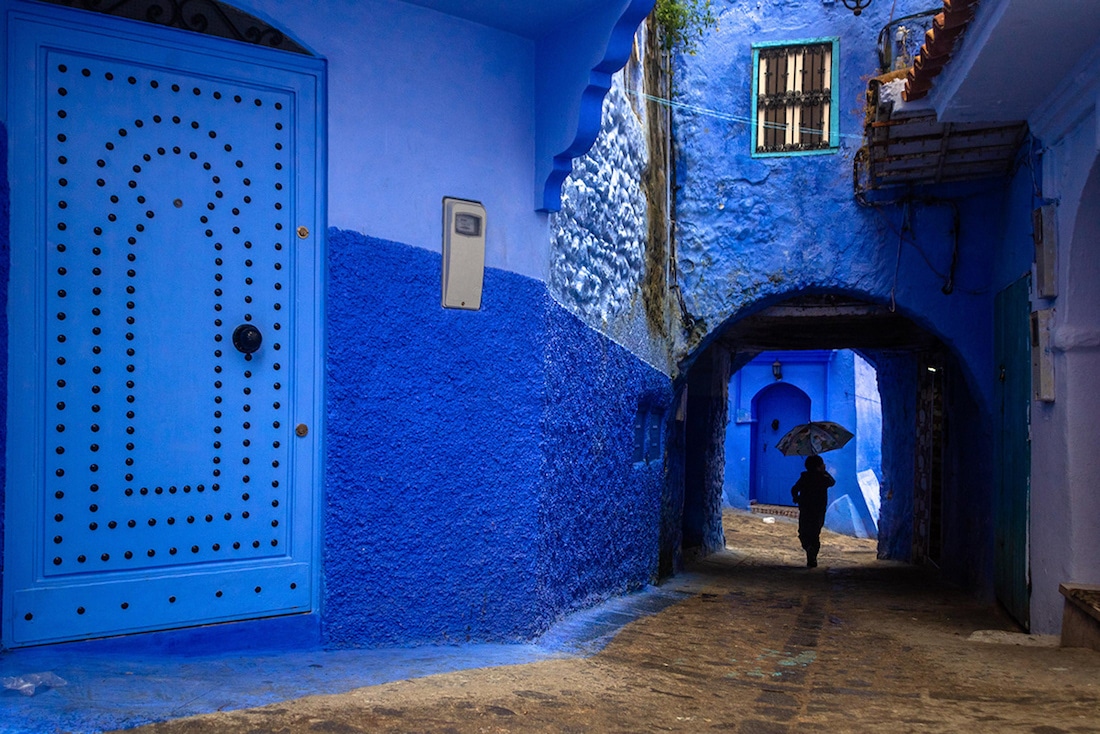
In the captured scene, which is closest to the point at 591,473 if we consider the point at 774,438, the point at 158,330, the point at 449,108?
the point at 449,108

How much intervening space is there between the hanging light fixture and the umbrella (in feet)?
23.0

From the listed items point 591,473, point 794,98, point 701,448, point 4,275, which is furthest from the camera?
point 701,448

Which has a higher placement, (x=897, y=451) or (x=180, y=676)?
(x=897, y=451)

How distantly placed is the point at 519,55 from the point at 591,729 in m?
3.17

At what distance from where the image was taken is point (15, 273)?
3.38m

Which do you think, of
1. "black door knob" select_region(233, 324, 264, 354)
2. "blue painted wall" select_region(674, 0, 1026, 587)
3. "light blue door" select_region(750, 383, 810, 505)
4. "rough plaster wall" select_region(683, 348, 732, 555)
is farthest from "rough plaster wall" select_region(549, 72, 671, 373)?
"light blue door" select_region(750, 383, 810, 505)

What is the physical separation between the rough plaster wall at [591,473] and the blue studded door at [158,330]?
1.44m

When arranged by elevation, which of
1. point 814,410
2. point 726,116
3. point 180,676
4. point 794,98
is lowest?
point 180,676

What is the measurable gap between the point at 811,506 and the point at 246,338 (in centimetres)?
1062

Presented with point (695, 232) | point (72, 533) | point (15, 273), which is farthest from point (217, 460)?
point (695, 232)

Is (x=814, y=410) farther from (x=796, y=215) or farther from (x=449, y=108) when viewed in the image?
(x=449, y=108)

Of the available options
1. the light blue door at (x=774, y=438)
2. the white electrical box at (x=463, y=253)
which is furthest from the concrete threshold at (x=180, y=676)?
the light blue door at (x=774, y=438)

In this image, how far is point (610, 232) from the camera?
6.74m

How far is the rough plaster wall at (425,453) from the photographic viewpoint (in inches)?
163
